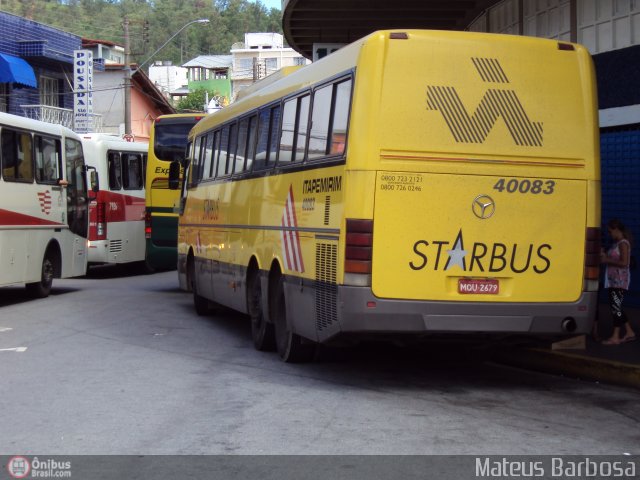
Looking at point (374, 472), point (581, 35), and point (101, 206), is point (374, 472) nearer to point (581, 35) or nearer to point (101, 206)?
point (581, 35)

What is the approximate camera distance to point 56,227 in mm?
19938

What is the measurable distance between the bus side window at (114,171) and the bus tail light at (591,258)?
18.4 meters

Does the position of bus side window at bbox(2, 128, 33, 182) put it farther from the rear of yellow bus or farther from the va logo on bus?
the va logo on bus

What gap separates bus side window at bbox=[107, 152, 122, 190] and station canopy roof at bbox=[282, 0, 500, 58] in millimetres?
5743

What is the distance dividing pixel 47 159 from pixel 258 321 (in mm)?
8214

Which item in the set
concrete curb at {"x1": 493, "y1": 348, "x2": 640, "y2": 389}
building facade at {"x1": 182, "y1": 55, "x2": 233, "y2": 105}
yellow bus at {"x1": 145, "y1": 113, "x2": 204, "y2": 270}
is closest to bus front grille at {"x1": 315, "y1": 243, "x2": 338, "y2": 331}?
concrete curb at {"x1": 493, "y1": 348, "x2": 640, "y2": 389}

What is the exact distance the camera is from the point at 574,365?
11.4 meters

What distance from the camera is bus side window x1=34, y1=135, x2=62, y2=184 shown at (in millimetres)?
19062

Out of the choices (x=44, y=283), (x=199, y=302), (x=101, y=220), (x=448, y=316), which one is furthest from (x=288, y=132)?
(x=101, y=220)

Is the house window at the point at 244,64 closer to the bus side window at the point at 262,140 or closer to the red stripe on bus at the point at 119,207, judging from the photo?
the red stripe on bus at the point at 119,207

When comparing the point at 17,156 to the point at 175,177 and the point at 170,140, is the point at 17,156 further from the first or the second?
the point at 170,140

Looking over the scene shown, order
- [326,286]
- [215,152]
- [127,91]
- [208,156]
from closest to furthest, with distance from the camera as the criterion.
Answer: [326,286] < [215,152] < [208,156] < [127,91]

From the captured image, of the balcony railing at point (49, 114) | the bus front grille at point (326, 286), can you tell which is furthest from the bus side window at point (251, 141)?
the balcony railing at point (49, 114)

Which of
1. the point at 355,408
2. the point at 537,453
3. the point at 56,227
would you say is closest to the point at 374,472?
the point at 537,453
